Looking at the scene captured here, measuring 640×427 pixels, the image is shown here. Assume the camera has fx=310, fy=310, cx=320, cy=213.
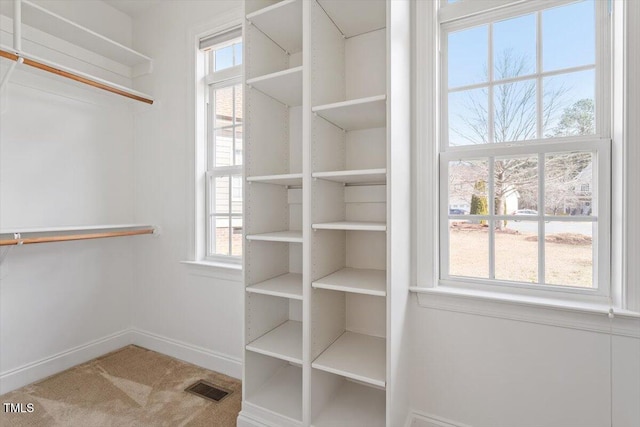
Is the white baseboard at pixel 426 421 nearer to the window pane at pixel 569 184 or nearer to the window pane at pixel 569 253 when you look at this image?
the window pane at pixel 569 253

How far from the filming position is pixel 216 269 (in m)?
2.40

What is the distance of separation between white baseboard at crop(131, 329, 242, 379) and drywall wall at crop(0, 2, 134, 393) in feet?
0.68

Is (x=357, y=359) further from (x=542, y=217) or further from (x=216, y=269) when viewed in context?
(x=216, y=269)

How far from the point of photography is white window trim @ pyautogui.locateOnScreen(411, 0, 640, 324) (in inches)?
53.2

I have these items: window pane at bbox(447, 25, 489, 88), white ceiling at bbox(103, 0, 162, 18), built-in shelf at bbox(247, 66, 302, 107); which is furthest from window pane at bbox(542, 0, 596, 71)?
white ceiling at bbox(103, 0, 162, 18)

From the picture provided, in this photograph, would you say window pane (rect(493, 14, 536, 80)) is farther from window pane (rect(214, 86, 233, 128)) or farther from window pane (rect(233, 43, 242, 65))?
window pane (rect(214, 86, 233, 128))

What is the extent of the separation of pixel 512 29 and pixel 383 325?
1.78 m

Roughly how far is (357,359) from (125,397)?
1618 mm

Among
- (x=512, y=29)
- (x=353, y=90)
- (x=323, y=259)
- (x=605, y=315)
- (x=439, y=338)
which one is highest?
(x=512, y=29)

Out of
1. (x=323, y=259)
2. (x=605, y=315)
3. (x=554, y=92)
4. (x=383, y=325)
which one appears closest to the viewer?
(x=605, y=315)

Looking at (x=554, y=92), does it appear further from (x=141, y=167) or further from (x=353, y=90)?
(x=141, y=167)

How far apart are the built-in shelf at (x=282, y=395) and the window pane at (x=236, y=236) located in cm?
95

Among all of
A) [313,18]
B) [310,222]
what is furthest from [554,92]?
[310,222]

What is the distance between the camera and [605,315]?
138cm
